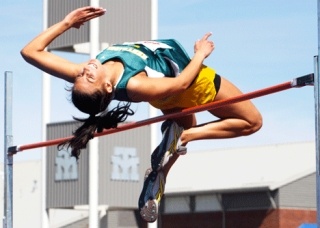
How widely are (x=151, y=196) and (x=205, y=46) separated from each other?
3.61ft

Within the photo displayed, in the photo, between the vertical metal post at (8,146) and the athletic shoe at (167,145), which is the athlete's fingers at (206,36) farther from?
the vertical metal post at (8,146)

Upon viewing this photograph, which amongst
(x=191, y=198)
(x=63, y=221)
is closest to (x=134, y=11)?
(x=191, y=198)

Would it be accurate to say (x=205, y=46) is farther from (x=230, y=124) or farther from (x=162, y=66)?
(x=230, y=124)

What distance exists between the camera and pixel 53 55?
7.88 metres

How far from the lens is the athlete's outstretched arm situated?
7.73 metres

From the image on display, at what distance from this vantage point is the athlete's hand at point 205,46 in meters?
7.80

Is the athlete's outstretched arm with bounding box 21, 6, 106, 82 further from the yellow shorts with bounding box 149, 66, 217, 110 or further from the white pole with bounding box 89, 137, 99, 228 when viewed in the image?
the white pole with bounding box 89, 137, 99, 228

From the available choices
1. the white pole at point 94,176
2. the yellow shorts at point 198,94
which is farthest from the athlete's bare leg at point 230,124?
the white pole at point 94,176

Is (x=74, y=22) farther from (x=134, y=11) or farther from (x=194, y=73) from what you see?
(x=134, y=11)

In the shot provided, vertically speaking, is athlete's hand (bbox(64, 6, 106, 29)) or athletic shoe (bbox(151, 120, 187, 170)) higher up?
athlete's hand (bbox(64, 6, 106, 29))

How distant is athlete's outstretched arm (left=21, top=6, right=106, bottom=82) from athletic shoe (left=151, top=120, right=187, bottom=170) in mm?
880

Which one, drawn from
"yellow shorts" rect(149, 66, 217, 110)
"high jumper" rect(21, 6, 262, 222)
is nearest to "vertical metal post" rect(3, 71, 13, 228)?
"high jumper" rect(21, 6, 262, 222)

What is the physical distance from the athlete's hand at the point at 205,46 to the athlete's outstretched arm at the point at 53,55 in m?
0.62

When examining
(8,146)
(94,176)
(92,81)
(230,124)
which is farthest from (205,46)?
(94,176)
